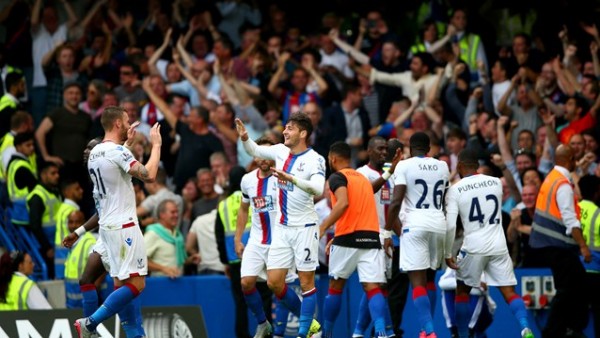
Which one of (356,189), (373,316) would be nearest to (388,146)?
(356,189)

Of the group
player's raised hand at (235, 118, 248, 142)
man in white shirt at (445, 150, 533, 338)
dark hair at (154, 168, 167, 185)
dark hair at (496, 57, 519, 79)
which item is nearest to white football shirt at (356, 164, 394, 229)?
man in white shirt at (445, 150, 533, 338)

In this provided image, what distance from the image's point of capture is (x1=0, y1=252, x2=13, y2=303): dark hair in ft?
60.7

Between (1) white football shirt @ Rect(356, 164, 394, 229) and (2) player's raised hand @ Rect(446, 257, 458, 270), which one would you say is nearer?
(2) player's raised hand @ Rect(446, 257, 458, 270)

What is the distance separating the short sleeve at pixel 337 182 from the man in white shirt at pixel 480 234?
4.18ft

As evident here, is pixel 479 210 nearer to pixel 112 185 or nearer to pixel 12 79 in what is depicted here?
pixel 112 185

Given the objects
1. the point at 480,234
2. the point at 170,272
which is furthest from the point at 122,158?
the point at 170,272

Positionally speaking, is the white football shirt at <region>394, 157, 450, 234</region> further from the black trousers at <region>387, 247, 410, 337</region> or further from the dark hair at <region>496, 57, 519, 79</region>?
the dark hair at <region>496, 57, 519, 79</region>

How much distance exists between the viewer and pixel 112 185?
15.4 m

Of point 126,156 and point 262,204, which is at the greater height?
point 126,156

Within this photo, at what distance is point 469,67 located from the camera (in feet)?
76.3


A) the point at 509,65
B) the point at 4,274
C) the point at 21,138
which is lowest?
the point at 4,274

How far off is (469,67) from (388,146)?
6427 mm

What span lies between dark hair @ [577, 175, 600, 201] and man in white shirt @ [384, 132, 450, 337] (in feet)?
10.6

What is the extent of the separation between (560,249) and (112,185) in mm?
5888
